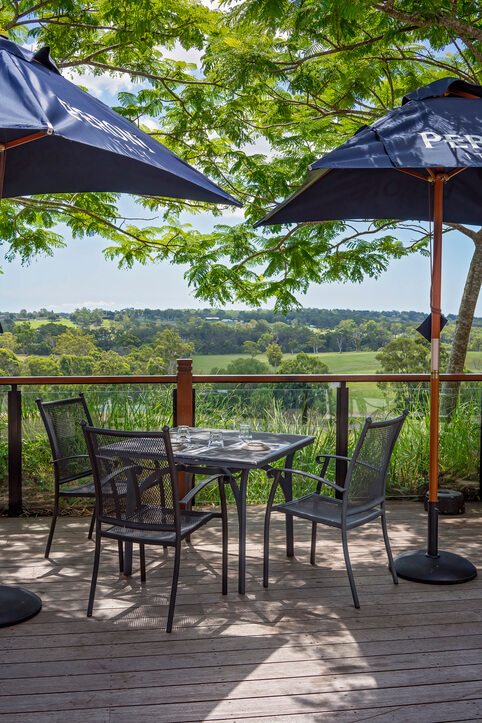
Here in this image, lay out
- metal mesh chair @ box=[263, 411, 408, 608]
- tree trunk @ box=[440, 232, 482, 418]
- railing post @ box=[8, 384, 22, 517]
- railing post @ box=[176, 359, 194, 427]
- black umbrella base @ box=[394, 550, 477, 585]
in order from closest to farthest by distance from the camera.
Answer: metal mesh chair @ box=[263, 411, 408, 608], black umbrella base @ box=[394, 550, 477, 585], railing post @ box=[8, 384, 22, 517], railing post @ box=[176, 359, 194, 427], tree trunk @ box=[440, 232, 482, 418]

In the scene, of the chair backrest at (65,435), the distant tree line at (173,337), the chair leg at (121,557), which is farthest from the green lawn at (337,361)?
the chair leg at (121,557)

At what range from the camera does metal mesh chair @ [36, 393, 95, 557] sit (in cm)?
392

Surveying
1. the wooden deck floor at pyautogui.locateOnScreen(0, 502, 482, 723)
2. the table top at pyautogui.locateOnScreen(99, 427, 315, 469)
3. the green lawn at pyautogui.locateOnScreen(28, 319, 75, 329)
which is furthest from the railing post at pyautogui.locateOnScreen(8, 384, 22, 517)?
the green lawn at pyautogui.locateOnScreen(28, 319, 75, 329)

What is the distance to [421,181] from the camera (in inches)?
A: 170

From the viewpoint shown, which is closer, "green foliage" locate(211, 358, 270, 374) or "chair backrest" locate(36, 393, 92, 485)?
"chair backrest" locate(36, 393, 92, 485)

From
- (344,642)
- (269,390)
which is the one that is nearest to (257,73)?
(269,390)

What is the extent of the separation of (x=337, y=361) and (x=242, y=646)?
27181 mm

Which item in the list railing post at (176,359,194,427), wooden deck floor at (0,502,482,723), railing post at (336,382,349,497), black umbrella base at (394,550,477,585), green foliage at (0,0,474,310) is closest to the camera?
wooden deck floor at (0,502,482,723)

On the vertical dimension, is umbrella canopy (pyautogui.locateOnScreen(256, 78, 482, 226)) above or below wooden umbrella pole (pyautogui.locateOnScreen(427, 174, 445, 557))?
above

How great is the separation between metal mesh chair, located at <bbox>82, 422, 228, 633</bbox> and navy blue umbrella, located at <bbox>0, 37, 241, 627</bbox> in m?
0.62

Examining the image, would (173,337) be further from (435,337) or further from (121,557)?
(435,337)

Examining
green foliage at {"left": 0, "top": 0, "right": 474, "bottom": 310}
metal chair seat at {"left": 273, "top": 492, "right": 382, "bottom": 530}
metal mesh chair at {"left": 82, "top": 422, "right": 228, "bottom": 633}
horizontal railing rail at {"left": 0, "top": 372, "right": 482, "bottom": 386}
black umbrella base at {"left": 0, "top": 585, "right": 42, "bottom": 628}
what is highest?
green foliage at {"left": 0, "top": 0, "right": 474, "bottom": 310}

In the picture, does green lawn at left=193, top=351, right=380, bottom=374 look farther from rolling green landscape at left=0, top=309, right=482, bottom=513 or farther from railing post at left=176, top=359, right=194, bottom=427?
railing post at left=176, top=359, right=194, bottom=427

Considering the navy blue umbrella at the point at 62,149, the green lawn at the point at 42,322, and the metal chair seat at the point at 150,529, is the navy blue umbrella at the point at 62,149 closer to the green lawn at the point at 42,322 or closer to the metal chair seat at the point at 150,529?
the metal chair seat at the point at 150,529
